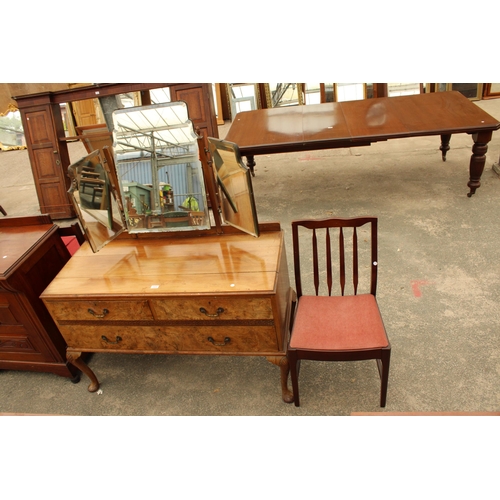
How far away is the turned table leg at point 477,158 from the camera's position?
4496 mm

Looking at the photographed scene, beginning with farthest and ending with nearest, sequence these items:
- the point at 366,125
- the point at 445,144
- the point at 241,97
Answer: the point at 241,97 → the point at 445,144 → the point at 366,125

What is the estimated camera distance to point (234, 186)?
8.39 feet

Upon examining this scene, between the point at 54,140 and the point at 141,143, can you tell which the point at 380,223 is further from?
the point at 54,140

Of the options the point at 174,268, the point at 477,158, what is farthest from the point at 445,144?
the point at 174,268

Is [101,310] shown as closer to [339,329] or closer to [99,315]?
[99,315]

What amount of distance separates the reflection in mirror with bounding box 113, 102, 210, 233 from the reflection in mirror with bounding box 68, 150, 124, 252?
3.8 inches

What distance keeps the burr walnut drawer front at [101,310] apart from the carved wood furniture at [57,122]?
9.67 feet

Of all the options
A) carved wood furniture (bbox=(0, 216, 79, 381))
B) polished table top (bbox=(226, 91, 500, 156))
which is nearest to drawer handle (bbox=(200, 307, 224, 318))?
carved wood furniture (bbox=(0, 216, 79, 381))

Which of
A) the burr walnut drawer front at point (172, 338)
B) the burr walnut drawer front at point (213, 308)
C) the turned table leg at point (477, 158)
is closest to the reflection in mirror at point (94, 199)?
the burr walnut drawer front at point (172, 338)

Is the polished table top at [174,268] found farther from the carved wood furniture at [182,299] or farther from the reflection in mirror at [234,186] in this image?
the reflection in mirror at [234,186]

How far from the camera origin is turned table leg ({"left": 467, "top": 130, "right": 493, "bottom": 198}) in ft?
14.8

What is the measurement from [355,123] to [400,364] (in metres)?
3.07

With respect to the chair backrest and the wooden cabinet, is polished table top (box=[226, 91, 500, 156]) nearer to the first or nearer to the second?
the chair backrest

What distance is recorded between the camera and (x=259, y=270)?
7.95 ft
